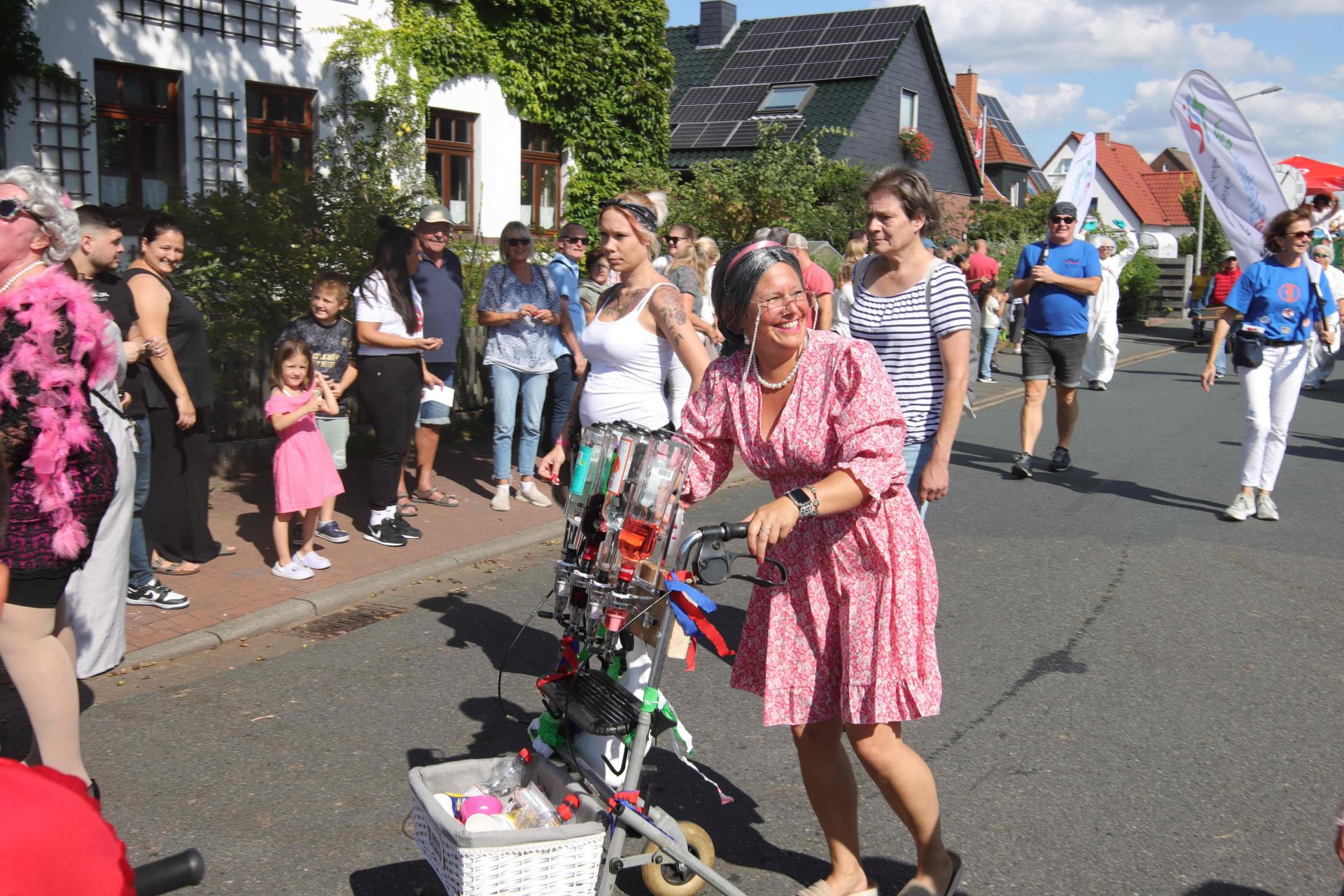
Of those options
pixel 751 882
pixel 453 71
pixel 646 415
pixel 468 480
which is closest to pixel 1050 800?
pixel 751 882

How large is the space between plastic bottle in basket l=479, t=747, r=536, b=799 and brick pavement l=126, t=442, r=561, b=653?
2833 millimetres

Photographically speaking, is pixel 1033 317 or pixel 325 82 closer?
pixel 1033 317

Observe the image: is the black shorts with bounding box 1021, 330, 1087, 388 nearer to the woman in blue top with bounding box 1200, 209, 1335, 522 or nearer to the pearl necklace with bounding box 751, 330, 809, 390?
the woman in blue top with bounding box 1200, 209, 1335, 522

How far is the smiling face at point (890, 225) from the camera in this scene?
181 inches

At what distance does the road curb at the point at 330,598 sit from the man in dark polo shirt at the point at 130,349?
0.39 meters

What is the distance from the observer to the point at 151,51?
12.9 meters

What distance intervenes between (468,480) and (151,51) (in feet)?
23.2

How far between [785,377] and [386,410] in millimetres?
4744

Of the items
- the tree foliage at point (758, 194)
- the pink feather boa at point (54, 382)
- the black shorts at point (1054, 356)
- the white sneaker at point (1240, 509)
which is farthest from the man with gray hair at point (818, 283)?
the tree foliage at point (758, 194)

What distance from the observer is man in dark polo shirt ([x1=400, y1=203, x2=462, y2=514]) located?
7812 mm

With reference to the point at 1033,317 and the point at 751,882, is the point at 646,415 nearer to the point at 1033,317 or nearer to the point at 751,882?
the point at 751,882

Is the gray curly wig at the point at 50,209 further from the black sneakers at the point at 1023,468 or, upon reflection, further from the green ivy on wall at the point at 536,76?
the green ivy on wall at the point at 536,76

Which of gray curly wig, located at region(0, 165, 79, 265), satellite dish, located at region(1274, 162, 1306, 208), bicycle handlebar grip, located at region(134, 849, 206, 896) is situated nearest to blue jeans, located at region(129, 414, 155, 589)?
gray curly wig, located at region(0, 165, 79, 265)


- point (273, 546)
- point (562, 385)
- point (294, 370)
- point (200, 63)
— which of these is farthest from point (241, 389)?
point (200, 63)
